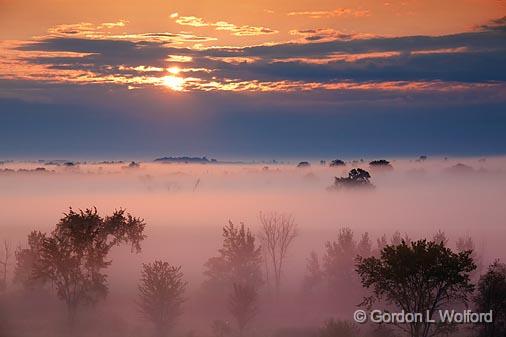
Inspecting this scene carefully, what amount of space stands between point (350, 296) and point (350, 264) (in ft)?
21.4

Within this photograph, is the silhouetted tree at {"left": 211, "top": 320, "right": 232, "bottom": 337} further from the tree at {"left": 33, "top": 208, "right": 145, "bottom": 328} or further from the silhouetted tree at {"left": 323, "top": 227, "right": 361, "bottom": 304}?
the silhouetted tree at {"left": 323, "top": 227, "right": 361, "bottom": 304}

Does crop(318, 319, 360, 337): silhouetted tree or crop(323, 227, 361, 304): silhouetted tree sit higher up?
crop(323, 227, 361, 304): silhouetted tree

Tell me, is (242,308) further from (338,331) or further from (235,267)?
(235,267)

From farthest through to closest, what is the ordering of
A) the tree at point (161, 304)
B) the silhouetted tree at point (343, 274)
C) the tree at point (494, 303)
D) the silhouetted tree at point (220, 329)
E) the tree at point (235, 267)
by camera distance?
the silhouetted tree at point (343, 274), the tree at point (235, 267), the tree at point (161, 304), the silhouetted tree at point (220, 329), the tree at point (494, 303)

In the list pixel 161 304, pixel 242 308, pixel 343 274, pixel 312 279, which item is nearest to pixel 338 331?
pixel 242 308

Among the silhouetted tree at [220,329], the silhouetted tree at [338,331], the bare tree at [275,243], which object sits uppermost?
the bare tree at [275,243]

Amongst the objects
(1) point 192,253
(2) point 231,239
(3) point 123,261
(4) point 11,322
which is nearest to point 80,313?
(4) point 11,322

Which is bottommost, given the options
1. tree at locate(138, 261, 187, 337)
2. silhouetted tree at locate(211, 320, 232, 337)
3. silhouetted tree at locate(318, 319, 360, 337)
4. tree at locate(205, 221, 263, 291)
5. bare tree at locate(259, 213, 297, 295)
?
silhouetted tree at locate(318, 319, 360, 337)

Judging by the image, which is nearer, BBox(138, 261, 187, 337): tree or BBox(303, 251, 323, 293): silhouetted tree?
BBox(138, 261, 187, 337): tree

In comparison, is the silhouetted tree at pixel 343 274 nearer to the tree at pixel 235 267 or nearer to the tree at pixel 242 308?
the tree at pixel 235 267

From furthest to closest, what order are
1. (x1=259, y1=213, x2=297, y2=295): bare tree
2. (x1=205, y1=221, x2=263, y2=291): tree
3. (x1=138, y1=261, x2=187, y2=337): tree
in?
(x1=259, y1=213, x2=297, y2=295): bare tree
(x1=205, y1=221, x2=263, y2=291): tree
(x1=138, y1=261, x2=187, y2=337): tree

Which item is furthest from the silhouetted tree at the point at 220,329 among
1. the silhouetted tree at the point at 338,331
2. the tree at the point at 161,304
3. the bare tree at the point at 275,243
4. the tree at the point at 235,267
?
the bare tree at the point at 275,243

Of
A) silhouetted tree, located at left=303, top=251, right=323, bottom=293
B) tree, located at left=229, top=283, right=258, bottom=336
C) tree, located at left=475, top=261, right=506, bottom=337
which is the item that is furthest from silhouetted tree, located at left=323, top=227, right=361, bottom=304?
tree, located at left=475, top=261, right=506, bottom=337

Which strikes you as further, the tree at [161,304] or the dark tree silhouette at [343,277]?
the dark tree silhouette at [343,277]
